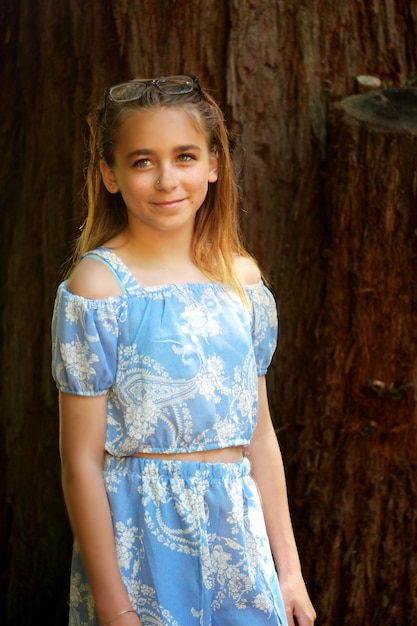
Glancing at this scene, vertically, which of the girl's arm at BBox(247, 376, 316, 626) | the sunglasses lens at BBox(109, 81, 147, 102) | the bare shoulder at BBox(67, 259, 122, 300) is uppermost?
the sunglasses lens at BBox(109, 81, 147, 102)

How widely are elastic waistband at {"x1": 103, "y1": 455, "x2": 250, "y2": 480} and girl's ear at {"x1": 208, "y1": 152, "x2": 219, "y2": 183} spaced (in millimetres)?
733

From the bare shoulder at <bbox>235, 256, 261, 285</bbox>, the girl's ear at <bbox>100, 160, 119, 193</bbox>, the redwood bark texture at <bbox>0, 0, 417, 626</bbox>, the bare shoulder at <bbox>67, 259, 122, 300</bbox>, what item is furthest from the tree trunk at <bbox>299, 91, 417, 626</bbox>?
the bare shoulder at <bbox>67, 259, 122, 300</bbox>

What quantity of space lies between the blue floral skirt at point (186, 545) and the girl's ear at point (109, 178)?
670mm

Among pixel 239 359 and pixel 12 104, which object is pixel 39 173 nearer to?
pixel 12 104

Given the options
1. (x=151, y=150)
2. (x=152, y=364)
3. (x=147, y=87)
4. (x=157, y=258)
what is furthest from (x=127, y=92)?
(x=152, y=364)

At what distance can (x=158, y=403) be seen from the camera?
2078 mm

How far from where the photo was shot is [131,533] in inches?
81.7

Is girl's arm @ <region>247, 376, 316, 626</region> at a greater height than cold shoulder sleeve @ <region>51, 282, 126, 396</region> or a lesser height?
lesser

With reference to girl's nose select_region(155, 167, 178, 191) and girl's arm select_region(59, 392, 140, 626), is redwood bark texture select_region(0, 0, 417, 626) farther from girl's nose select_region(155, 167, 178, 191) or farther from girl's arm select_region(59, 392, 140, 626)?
girl's arm select_region(59, 392, 140, 626)

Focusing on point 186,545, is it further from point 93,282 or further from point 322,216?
point 322,216

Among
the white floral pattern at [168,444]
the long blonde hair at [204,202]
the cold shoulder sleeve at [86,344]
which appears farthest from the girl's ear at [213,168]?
the cold shoulder sleeve at [86,344]

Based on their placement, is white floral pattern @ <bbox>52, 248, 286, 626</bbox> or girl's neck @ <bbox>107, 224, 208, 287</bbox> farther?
girl's neck @ <bbox>107, 224, 208, 287</bbox>

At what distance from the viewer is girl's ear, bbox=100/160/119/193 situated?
225 cm

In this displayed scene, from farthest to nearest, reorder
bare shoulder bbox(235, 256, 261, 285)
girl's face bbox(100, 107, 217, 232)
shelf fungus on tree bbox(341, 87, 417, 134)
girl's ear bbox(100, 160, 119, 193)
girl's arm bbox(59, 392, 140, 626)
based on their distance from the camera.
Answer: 1. shelf fungus on tree bbox(341, 87, 417, 134)
2. bare shoulder bbox(235, 256, 261, 285)
3. girl's ear bbox(100, 160, 119, 193)
4. girl's face bbox(100, 107, 217, 232)
5. girl's arm bbox(59, 392, 140, 626)
